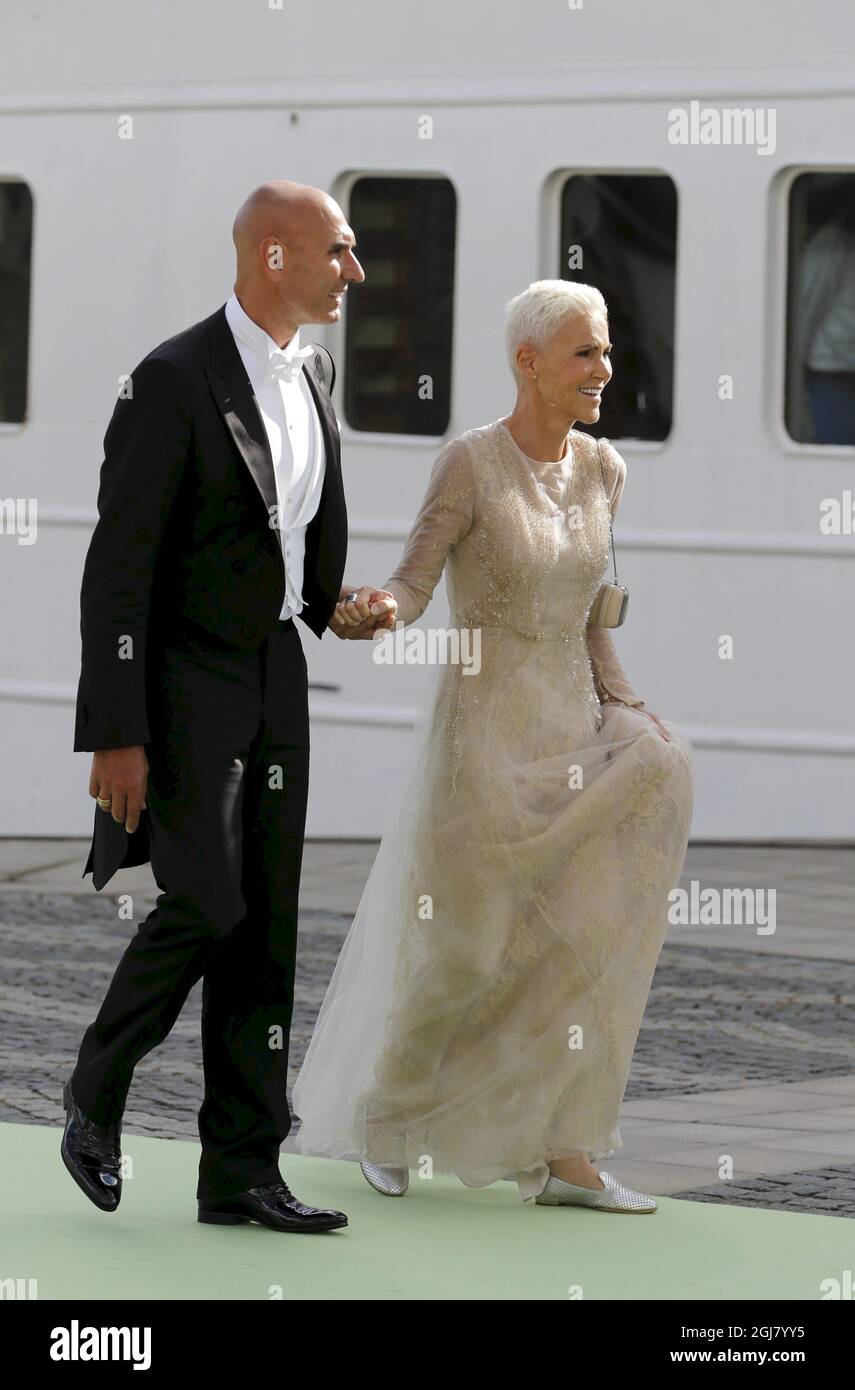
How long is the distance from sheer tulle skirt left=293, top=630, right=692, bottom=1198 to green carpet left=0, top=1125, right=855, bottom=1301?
17 centimetres

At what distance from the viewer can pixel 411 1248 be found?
17.9 ft

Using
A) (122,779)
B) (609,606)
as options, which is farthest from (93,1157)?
(609,606)

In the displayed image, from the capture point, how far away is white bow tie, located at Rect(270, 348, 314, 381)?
5.51 meters

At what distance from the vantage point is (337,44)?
12.6m

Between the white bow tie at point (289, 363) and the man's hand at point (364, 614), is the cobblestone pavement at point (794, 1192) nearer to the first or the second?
the man's hand at point (364, 614)

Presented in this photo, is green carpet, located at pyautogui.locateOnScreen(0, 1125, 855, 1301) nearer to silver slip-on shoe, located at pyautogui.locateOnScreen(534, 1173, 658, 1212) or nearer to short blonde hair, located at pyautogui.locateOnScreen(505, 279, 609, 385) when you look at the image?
silver slip-on shoe, located at pyautogui.locateOnScreen(534, 1173, 658, 1212)

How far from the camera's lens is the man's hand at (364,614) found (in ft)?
18.6

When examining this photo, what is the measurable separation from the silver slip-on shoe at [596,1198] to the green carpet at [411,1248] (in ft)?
0.09

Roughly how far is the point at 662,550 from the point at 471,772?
6159mm

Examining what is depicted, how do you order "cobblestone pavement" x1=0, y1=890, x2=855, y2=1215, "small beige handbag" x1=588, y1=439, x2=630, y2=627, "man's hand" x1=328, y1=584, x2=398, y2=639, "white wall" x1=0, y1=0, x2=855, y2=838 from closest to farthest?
"man's hand" x1=328, y1=584, x2=398, y2=639 → "small beige handbag" x1=588, y1=439, x2=630, y2=627 → "cobblestone pavement" x1=0, y1=890, x2=855, y2=1215 → "white wall" x1=0, y1=0, x2=855, y2=838

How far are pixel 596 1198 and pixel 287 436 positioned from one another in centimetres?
170

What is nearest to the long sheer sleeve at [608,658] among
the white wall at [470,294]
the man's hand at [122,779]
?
the man's hand at [122,779]

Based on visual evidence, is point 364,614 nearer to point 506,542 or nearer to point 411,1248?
point 506,542

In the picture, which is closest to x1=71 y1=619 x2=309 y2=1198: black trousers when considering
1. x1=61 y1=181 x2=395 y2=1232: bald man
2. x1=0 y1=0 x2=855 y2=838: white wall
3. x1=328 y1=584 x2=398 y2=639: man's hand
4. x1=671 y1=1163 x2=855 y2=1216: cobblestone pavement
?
x1=61 y1=181 x2=395 y2=1232: bald man
